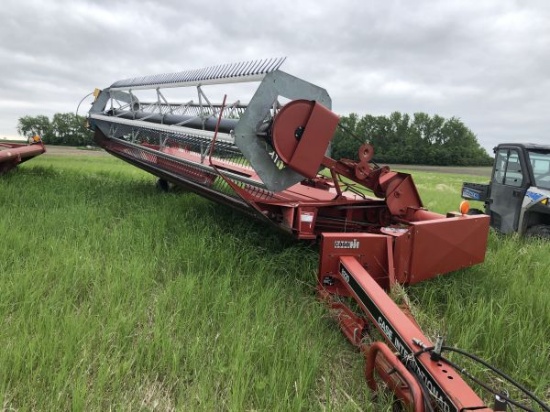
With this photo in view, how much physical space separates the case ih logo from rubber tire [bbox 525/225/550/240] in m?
3.96

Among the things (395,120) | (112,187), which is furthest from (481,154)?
(112,187)

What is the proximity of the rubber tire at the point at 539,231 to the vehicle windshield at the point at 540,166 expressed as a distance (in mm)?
587

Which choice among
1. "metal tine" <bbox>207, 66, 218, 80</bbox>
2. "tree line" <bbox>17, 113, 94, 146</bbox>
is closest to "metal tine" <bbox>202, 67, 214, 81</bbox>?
"metal tine" <bbox>207, 66, 218, 80</bbox>

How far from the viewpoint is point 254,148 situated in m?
3.22

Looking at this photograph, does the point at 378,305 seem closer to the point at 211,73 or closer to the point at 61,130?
the point at 211,73

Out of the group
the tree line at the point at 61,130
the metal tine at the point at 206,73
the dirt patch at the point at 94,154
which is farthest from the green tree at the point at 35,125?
the metal tine at the point at 206,73

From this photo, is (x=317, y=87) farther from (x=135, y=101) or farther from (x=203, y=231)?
(x=135, y=101)

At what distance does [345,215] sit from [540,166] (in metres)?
3.60

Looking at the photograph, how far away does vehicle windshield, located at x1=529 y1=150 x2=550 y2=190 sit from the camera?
5.88 metres

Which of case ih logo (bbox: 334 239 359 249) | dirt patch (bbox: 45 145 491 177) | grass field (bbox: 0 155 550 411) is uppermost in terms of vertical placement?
case ih logo (bbox: 334 239 359 249)

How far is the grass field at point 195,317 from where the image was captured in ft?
7.30

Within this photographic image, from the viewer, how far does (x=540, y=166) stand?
5.98 metres

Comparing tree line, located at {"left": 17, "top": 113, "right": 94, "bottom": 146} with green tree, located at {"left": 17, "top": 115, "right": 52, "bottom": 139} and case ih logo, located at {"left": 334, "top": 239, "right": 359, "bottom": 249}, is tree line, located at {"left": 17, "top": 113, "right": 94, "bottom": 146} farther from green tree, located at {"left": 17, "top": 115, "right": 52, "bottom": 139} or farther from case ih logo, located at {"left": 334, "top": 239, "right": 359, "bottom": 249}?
case ih logo, located at {"left": 334, "top": 239, "right": 359, "bottom": 249}

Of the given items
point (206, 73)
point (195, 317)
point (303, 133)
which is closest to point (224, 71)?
point (206, 73)
